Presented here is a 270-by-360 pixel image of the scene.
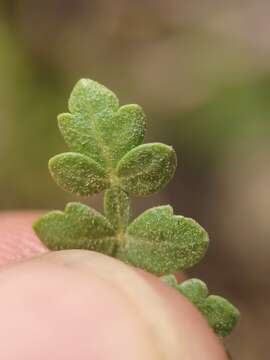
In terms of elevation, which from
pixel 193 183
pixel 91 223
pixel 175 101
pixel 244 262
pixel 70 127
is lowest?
pixel 244 262

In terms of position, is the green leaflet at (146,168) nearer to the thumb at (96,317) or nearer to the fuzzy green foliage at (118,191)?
the fuzzy green foliage at (118,191)

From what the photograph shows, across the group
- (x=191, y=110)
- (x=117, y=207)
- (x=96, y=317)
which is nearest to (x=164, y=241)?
(x=117, y=207)

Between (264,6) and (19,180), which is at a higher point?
(264,6)

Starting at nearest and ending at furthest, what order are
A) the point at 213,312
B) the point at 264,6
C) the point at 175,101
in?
1. the point at 213,312
2. the point at 175,101
3. the point at 264,6

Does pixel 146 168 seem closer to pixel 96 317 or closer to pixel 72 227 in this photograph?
pixel 72 227

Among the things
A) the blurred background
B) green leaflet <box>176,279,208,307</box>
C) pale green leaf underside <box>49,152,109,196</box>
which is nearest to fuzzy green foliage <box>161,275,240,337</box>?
green leaflet <box>176,279,208,307</box>

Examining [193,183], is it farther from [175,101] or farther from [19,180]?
[19,180]

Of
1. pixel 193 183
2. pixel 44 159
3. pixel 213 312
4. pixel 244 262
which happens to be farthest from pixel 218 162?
pixel 213 312
